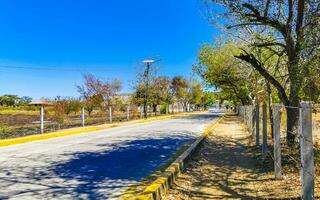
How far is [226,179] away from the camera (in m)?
8.47

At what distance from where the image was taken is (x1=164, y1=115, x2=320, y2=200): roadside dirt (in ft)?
22.7

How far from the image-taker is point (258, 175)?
8.73 m

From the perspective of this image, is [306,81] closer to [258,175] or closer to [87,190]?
[258,175]

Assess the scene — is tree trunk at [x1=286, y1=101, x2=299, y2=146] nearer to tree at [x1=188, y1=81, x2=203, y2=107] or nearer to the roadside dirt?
the roadside dirt

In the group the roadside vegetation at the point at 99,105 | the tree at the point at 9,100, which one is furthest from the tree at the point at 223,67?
the tree at the point at 9,100

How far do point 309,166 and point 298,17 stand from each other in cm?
568

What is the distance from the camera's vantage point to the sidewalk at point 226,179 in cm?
698

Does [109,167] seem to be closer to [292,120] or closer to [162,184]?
[162,184]

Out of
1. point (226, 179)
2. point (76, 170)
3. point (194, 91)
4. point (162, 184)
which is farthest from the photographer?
point (194, 91)

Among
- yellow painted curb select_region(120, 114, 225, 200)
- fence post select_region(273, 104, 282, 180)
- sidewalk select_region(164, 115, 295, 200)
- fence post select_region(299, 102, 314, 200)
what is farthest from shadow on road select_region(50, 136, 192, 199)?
fence post select_region(299, 102, 314, 200)

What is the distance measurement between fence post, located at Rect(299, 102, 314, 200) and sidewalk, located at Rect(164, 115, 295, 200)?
5.13 feet

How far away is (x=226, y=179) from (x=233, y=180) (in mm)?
200

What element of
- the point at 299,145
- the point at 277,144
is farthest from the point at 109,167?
the point at 299,145

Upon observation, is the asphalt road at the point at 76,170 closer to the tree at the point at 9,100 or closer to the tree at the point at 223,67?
the tree at the point at 223,67
